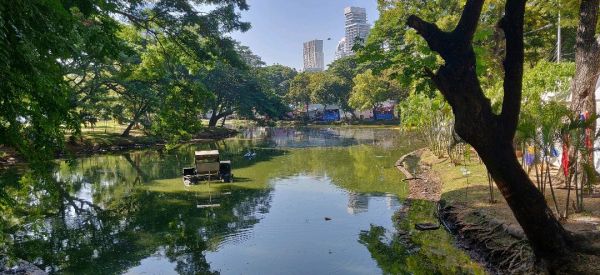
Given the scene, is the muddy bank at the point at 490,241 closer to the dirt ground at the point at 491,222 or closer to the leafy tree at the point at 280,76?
the dirt ground at the point at 491,222

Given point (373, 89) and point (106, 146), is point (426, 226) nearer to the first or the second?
point (106, 146)

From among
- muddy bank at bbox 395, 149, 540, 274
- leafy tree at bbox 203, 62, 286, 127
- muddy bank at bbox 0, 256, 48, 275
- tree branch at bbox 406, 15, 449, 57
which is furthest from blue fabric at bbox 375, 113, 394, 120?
tree branch at bbox 406, 15, 449, 57

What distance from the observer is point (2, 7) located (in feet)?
14.7

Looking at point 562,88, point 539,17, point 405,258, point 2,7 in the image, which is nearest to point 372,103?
point 539,17

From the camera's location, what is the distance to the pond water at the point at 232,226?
966 centimetres

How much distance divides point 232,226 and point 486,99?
A: 8461mm

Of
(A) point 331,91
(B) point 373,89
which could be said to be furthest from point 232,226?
(A) point 331,91

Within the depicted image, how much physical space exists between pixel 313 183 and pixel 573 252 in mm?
12920

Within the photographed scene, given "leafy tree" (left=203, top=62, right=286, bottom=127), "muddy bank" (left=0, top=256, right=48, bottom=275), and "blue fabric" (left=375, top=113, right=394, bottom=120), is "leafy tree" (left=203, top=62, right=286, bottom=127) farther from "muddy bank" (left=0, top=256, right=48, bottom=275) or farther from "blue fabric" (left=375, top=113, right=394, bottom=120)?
"muddy bank" (left=0, top=256, right=48, bottom=275)

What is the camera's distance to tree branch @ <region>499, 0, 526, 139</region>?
6.14 m

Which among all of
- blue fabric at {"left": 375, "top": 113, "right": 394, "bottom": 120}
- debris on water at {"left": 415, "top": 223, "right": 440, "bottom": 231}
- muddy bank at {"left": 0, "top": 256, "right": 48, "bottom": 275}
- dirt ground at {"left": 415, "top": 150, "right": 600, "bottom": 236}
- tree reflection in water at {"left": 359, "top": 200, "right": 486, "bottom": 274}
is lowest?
tree reflection in water at {"left": 359, "top": 200, "right": 486, "bottom": 274}

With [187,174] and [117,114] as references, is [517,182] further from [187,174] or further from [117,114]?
[117,114]

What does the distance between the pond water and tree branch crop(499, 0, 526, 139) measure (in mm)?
3662

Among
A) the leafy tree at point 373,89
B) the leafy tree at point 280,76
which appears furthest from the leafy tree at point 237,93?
the leafy tree at point 280,76
